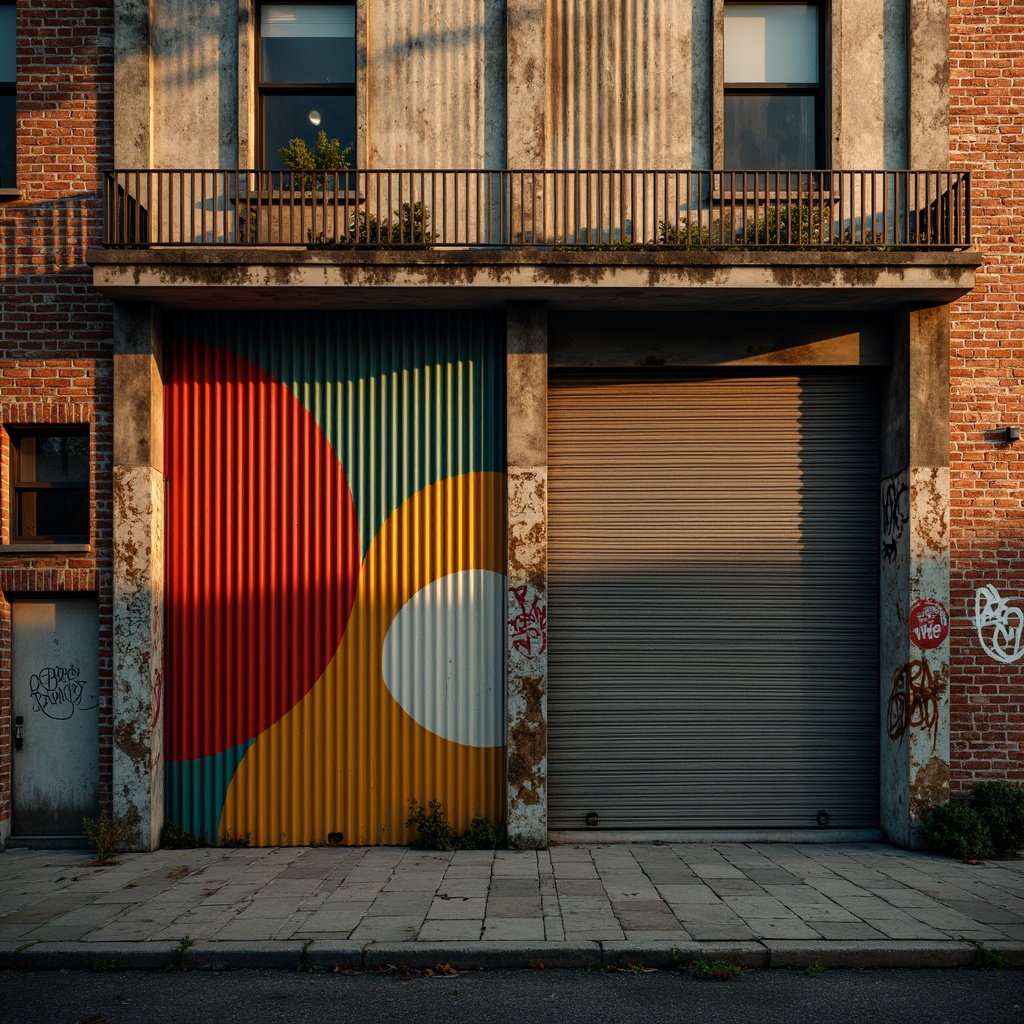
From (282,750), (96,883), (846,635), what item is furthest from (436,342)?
(96,883)

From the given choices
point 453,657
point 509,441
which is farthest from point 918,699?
point 509,441

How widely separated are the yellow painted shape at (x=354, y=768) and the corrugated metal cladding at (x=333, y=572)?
1 centimetres

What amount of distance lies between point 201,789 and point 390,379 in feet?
15.3

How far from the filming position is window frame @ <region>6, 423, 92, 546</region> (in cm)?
977

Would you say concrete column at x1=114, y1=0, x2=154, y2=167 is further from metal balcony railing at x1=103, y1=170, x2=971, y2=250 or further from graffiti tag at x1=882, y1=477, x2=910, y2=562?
graffiti tag at x1=882, y1=477, x2=910, y2=562

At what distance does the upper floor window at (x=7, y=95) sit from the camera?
32.9 feet

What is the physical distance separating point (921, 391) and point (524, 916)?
6466 millimetres

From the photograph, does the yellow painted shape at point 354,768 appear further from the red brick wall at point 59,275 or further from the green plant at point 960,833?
the green plant at point 960,833

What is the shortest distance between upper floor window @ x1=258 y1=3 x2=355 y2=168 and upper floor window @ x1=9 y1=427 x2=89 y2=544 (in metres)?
3.72

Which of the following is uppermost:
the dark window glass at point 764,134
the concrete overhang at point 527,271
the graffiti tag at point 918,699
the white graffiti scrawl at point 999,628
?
the dark window glass at point 764,134

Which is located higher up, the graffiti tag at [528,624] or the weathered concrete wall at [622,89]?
the weathered concrete wall at [622,89]

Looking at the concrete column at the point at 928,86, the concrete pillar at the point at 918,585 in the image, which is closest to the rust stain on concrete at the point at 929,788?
the concrete pillar at the point at 918,585

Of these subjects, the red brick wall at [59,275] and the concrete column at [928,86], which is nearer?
the red brick wall at [59,275]

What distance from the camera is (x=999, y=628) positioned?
966 cm
